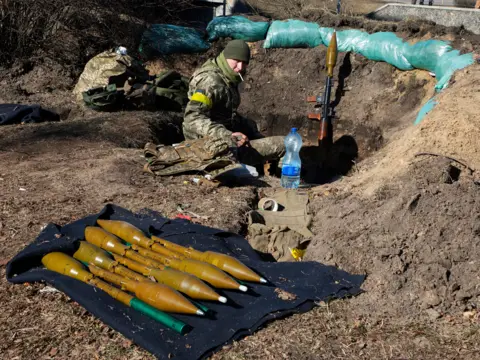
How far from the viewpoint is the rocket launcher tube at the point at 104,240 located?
3291 millimetres

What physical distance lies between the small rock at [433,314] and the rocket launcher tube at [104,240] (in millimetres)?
2082

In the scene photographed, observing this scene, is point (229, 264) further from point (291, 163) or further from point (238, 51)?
point (291, 163)

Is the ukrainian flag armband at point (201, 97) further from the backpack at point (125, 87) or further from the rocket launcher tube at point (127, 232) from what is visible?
the backpack at point (125, 87)

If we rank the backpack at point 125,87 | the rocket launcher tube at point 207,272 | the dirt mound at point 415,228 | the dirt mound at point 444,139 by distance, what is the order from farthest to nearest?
the backpack at point 125,87 → the dirt mound at point 444,139 → the dirt mound at point 415,228 → the rocket launcher tube at point 207,272

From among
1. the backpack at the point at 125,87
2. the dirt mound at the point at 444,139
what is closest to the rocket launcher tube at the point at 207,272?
the dirt mound at the point at 444,139

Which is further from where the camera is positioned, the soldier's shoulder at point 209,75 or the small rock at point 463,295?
the soldier's shoulder at point 209,75

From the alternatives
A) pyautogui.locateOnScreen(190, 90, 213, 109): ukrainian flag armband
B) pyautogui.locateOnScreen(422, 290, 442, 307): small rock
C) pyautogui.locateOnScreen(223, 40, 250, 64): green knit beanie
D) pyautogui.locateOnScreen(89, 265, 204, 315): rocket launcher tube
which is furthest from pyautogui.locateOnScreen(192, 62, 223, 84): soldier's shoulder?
pyautogui.locateOnScreen(422, 290, 442, 307): small rock

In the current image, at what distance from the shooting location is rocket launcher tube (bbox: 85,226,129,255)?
329 cm

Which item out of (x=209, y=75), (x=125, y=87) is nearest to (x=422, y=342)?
(x=209, y=75)

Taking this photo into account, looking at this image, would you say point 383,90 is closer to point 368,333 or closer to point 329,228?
point 329,228

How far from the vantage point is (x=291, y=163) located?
241 inches

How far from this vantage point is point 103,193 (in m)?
4.62

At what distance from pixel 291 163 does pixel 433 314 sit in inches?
136

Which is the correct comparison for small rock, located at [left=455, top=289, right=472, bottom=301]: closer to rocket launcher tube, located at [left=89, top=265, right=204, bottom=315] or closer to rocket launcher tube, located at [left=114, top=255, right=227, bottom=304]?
rocket launcher tube, located at [left=114, top=255, right=227, bottom=304]
